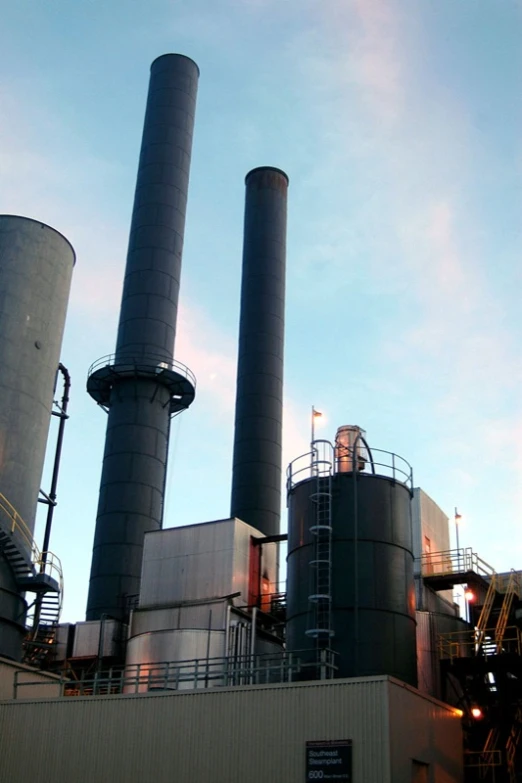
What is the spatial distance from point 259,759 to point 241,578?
13.2 metres

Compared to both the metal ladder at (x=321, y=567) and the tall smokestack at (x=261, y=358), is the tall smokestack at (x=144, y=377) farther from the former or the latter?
the metal ladder at (x=321, y=567)

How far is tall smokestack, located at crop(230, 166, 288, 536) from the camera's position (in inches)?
2167

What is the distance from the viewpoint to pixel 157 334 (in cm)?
4828

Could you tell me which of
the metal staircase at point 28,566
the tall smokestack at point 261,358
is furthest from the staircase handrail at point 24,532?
the tall smokestack at point 261,358

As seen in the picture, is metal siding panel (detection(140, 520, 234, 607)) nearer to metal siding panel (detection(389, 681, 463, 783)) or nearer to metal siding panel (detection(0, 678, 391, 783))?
metal siding panel (detection(0, 678, 391, 783))

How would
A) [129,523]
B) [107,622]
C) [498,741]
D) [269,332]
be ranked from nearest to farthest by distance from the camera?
[498,741] → [107,622] → [129,523] → [269,332]

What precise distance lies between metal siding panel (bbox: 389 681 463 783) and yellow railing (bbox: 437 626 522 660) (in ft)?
12.6

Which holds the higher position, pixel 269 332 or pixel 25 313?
pixel 269 332

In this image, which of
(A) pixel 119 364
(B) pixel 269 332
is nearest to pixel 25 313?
(A) pixel 119 364

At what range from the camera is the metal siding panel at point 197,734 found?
22.3 m

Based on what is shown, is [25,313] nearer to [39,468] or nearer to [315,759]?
[39,468]

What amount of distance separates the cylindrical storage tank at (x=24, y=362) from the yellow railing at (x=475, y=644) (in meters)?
15.0

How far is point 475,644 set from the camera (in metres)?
31.6

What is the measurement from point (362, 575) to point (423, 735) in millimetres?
4679
